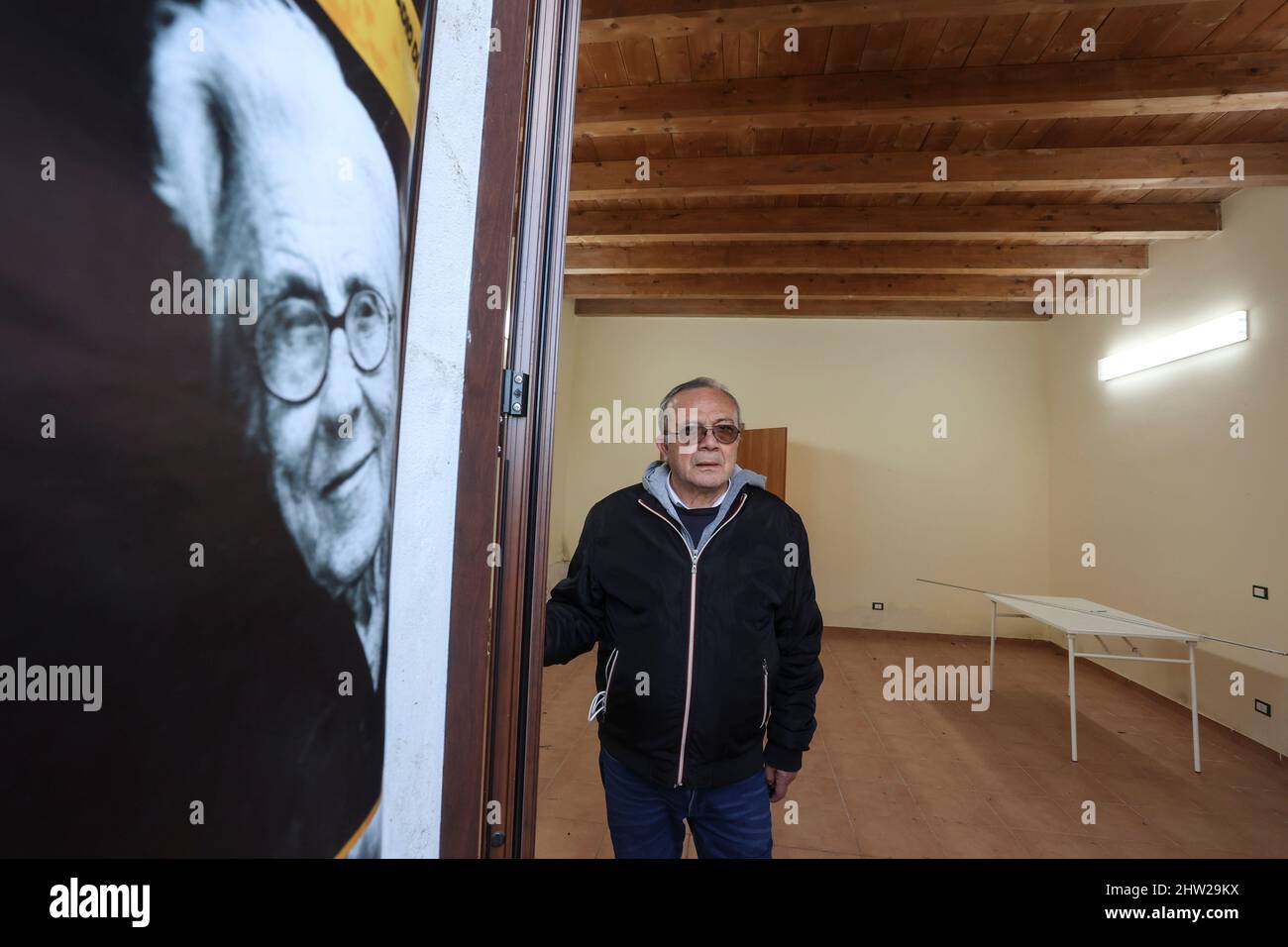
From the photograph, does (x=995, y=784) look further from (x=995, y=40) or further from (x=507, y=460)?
(x=995, y=40)

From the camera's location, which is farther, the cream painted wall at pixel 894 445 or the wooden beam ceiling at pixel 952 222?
the cream painted wall at pixel 894 445

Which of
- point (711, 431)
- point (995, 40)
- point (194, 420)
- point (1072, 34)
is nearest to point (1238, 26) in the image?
point (1072, 34)

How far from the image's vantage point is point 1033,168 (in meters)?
3.26

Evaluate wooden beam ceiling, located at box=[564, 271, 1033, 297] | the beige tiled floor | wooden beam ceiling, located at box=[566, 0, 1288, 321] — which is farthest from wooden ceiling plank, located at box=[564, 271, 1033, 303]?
the beige tiled floor

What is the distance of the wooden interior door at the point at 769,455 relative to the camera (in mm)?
5555

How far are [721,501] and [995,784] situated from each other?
2625mm

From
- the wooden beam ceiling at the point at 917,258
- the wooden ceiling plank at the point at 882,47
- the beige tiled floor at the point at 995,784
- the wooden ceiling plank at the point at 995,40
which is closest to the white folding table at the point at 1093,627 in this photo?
the beige tiled floor at the point at 995,784

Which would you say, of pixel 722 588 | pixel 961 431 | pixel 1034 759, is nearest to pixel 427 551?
pixel 722 588

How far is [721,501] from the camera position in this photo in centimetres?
138

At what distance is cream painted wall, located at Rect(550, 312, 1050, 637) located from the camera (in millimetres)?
5738

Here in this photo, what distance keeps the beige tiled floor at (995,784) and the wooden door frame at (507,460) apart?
1766 mm

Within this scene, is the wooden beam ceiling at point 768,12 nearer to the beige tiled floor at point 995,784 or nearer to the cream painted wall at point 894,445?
the beige tiled floor at point 995,784

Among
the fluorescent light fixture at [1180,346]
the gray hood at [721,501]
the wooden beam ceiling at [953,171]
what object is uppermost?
the wooden beam ceiling at [953,171]

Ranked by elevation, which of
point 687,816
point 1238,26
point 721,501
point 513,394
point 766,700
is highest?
point 1238,26
